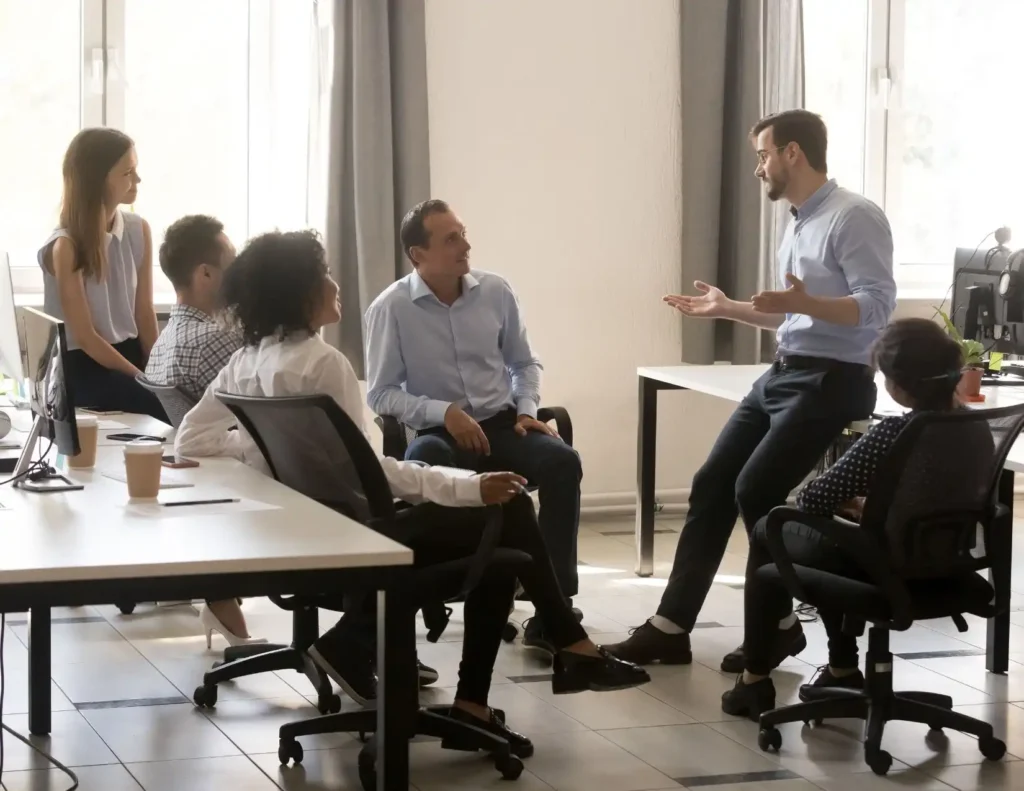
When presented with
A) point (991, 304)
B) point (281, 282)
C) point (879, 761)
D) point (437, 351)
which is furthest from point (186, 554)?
point (991, 304)

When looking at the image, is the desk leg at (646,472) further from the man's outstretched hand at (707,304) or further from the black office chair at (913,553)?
the black office chair at (913,553)

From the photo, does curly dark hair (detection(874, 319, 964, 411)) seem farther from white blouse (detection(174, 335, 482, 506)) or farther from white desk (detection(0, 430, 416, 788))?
white desk (detection(0, 430, 416, 788))

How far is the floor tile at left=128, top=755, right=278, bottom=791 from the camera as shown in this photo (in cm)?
286

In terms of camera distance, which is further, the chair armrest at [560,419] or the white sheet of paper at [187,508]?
the chair armrest at [560,419]

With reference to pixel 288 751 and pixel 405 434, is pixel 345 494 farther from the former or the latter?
pixel 405 434

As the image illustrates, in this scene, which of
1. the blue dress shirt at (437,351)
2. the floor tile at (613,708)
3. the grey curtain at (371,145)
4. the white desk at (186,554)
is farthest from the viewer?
the grey curtain at (371,145)

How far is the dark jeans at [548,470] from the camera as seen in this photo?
3.92 m

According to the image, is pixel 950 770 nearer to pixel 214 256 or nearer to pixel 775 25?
pixel 214 256

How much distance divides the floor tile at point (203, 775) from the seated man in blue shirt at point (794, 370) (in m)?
1.16

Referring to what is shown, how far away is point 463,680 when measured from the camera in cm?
305

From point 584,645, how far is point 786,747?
496 mm

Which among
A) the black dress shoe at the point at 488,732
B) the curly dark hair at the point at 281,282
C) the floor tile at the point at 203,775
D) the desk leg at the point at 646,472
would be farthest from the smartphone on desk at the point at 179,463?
the desk leg at the point at 646,472

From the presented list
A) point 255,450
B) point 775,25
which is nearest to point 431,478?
point 255,450

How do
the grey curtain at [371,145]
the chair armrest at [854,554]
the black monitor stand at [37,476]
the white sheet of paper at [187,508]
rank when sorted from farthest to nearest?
the grey curtain at [371,145] → the chair armrest at [854,554] → the black monitor stand at [37,476] → the white sheet of paper at [187,508]
